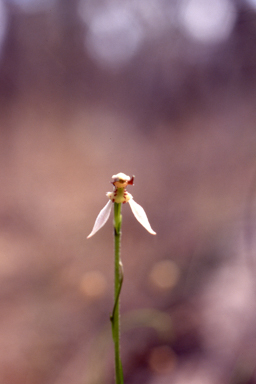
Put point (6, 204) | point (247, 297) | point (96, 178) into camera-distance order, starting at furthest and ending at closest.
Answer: point (96, 178)
point (6, 204)
point (247, 297)

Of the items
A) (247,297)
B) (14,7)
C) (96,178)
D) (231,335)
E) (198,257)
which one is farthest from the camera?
(14,7)

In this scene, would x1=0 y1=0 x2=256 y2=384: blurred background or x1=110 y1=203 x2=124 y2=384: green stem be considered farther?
x1=0 y1=0 x2=256 y2=384: blurred background

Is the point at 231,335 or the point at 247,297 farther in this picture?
the point at 247,297

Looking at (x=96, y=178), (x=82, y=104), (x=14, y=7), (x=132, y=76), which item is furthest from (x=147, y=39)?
(x=96, y=178)

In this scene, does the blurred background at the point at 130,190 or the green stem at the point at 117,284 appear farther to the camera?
the blurred background at the point at 130,190

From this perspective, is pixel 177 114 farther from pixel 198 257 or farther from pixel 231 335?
pixel 231 335

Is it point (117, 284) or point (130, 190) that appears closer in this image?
point (117, 284)

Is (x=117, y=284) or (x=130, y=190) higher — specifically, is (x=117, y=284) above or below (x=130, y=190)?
below

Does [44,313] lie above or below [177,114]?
below
